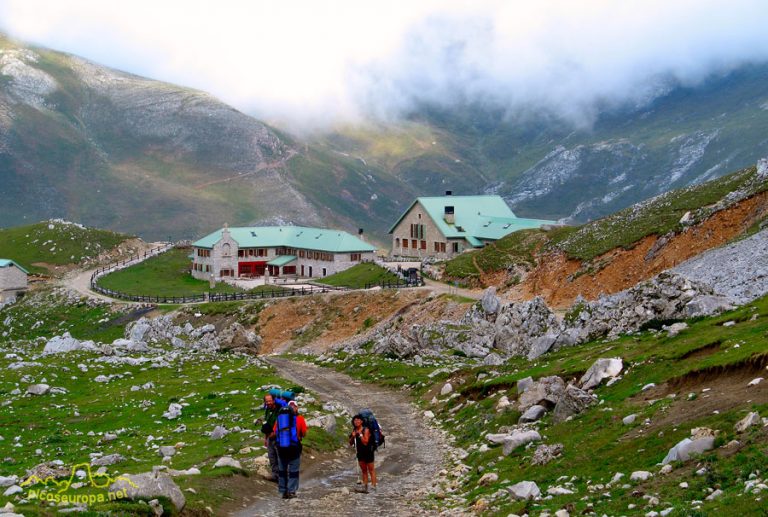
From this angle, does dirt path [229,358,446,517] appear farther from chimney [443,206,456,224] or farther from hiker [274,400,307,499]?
chimney [443,206,456,224]

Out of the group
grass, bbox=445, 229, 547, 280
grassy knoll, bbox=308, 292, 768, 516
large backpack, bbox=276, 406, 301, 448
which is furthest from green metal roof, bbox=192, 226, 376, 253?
large backpack, bbox=276, 406, 301, 448

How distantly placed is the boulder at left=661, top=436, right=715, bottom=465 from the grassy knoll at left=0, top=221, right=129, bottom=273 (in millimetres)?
141304

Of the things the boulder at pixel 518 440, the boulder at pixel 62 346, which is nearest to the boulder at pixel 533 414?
the boulder at pixel 518 440

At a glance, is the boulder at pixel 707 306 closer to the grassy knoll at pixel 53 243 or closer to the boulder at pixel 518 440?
the boulder at pixel 518 440

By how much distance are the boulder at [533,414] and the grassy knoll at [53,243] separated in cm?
13092

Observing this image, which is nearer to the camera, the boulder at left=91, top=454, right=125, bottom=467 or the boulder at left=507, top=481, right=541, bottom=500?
the boulder at left=507, top=481, right=541, bottom=500

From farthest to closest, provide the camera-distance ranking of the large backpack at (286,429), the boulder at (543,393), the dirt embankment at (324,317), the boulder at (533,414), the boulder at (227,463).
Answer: the dirt embankment at (324,317)
the boulder at (543,393)
the boulder at (533,414)
the boulder at (227,463)
the large backpack at (286,429)

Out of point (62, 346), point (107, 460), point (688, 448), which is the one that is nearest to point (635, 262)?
point (62, 346)

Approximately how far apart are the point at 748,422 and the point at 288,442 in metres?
10.7

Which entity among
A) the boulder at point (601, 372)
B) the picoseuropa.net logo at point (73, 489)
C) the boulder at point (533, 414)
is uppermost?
the boulder at point (601, 372)

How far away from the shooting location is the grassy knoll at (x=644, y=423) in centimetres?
1866

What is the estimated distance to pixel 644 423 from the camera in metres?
24.6

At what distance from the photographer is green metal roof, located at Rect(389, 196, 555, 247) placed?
412 ft

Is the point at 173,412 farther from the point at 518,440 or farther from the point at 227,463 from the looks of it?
the point at 518,440
